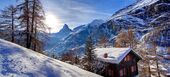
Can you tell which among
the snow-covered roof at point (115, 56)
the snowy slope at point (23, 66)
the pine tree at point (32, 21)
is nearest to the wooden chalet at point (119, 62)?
the snow-covered roof at point (115, 56)

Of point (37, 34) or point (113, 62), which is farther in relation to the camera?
point (113, 62)

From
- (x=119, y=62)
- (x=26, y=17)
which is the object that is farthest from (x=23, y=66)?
(x=119, y=62)

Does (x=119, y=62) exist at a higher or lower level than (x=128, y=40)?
lower

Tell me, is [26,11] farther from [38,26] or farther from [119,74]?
Answer: [119,74]

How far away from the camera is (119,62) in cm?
4484

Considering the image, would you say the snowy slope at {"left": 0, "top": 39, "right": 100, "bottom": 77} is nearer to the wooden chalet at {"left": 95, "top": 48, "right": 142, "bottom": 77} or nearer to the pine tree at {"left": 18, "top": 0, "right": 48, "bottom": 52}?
the pine tree at {"left": 18, "top": 0, "right": 48, "bottom": 52}

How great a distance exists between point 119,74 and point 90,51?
27.5 ft

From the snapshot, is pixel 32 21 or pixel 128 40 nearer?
pixel 32 21

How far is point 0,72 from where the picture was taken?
49.1ft

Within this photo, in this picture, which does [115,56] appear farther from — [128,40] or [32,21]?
[128,40]

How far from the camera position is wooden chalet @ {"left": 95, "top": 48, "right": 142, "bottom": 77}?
149 feet

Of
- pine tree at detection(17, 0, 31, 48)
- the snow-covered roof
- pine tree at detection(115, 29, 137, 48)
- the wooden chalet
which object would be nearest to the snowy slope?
pine tree at detection(17, 0, 31, 48)

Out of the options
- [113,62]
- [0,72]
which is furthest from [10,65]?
[113,62]

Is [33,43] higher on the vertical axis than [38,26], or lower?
lower
